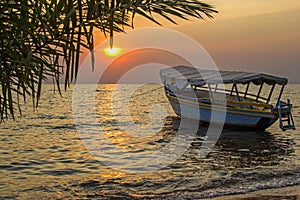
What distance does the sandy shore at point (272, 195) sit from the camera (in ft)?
29.3

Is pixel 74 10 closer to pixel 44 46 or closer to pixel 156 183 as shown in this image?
pixel 44 46

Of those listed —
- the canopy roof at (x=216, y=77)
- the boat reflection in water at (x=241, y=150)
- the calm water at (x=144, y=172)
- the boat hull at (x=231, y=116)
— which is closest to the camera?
the calm water at (x=144, y=172)

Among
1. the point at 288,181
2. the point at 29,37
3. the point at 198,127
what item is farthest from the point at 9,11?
the point at 198,127

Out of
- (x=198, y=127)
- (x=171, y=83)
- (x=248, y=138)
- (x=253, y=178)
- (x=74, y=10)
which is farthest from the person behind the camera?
Result: (x=171, y=83)

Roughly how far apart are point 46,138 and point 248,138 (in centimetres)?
1063

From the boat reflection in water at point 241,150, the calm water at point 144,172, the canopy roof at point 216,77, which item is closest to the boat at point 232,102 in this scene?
the canopy roof at point 216,77

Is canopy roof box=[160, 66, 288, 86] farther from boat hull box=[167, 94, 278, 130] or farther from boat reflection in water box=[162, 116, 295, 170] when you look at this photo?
boat reflection in water box=[162, 116, 295, 170]

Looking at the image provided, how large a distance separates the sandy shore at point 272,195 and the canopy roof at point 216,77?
11701 millimetres

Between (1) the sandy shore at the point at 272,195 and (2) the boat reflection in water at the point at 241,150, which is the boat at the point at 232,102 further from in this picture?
(1) the sandy shore at the point at 272,195

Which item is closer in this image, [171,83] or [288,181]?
[288,181]

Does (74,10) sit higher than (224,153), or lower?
higher

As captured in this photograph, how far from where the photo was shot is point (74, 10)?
2.42 m

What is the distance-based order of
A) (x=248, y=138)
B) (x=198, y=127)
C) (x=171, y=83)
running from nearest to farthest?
(x=248, y=138)
(x=198, y=127)
(x=171, y=83)

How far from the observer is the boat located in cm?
2123
